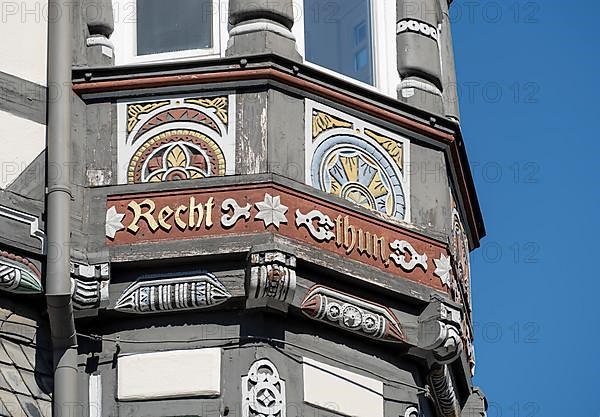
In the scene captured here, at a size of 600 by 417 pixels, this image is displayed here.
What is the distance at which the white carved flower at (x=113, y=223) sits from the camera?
13.8 metres

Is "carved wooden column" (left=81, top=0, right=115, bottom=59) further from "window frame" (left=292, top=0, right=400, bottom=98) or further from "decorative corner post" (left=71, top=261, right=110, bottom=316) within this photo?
"decorative corner post" (left=71, top=261, right=110, bottom=316)

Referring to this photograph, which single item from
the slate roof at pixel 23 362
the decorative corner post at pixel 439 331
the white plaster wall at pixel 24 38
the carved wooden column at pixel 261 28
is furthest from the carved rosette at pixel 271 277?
the white plaster wall at pixel 24 38

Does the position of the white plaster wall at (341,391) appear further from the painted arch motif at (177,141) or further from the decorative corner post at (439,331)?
the painted arch motif at (177,141)

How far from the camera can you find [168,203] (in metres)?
13.8

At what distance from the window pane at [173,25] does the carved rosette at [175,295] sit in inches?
67.3

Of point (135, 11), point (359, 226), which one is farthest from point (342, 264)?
point (135, 11)

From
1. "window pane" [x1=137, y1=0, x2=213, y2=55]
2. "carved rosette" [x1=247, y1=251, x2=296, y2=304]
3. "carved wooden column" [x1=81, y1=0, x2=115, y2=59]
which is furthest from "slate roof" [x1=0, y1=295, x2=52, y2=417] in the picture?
"window pane" [x1=137, y1=0, x2=213, y2=55]

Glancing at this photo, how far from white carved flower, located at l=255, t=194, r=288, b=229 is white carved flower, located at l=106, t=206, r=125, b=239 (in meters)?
0.83

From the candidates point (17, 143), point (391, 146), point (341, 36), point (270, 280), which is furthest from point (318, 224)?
point (17, 143)

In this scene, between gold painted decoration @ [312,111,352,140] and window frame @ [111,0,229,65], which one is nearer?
gold painted decoration @ [312,111,352,140]

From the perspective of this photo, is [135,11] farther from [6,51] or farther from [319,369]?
[319,369]

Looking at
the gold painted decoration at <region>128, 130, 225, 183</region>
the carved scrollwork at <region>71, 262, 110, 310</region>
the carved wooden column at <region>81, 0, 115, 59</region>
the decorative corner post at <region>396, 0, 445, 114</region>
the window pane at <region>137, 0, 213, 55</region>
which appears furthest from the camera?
the decorative corner post at <region>396, 0, 445, 114</region>

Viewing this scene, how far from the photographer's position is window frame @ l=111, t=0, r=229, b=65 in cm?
1442

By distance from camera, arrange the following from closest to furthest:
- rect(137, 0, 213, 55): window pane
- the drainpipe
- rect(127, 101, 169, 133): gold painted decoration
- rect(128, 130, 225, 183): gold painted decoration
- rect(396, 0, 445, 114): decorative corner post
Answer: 1. the drainpipe
2. rect(128, 130, 225, 183): gold painted decoration
3. rect(127, 101, 169, 133): gold painted decoration
4. rect(137, 0, 213, 55): window pane
5. rect(396, 0, 445, 114): decorative corner post
